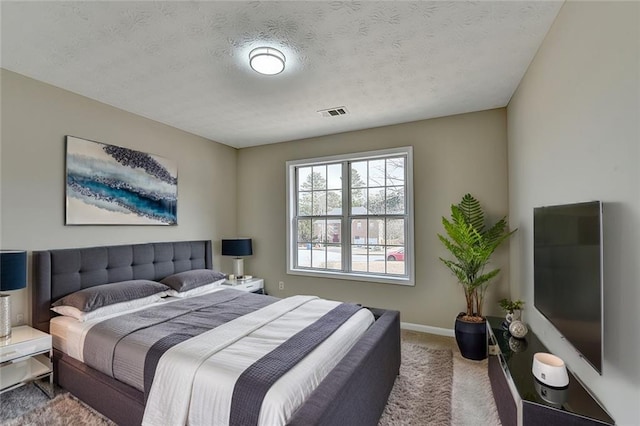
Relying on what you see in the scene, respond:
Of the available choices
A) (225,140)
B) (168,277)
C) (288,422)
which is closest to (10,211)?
(168,277)

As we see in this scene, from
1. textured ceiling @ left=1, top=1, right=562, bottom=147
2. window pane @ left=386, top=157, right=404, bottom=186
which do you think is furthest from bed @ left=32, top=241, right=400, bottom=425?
window pane @ left=386, top=157, right=404, bottom=186

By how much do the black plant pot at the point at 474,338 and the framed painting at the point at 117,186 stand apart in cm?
356

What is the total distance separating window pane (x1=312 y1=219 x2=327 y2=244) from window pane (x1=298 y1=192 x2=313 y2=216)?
20 centimetres

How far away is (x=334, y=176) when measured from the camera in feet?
13.5

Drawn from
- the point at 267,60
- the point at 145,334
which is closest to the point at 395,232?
the point at 267,60

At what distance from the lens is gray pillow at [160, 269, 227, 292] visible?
10.3 feet

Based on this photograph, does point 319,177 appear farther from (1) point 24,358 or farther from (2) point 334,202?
(1) point 24,358

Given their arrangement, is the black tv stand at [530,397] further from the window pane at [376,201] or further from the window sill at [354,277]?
the window pane at [376,201]

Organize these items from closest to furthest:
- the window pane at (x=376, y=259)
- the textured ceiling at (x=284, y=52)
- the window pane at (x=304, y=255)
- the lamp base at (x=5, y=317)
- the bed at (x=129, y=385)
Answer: the bed at (x=129, y=385) → the textured ceiling at (x=284, y=52) → the lamp base at (x=5, y=317) → the window pane at (x=376, y=259) → the window pane at (x=304, y=255)

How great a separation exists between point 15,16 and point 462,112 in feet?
12.5

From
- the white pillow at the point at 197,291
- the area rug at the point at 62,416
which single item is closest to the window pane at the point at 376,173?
the white pillow at the point at 197,291

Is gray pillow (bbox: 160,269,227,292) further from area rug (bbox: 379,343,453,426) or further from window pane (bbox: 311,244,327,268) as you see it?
area rug (bbox: 379,343,453,426)

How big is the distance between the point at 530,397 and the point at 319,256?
3.04 m

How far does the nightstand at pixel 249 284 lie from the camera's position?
398 centimetres
